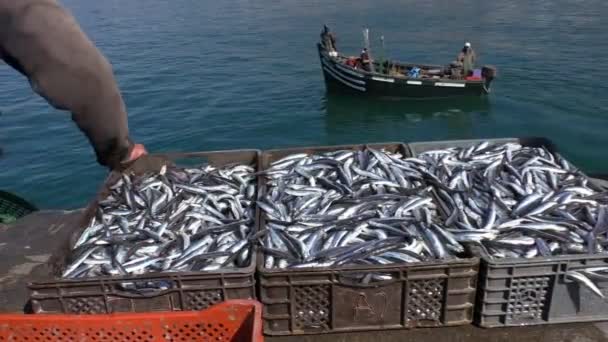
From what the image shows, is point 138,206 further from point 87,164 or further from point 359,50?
point 359,50

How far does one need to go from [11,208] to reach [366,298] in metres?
5.93

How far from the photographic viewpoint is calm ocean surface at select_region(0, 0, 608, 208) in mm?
16406

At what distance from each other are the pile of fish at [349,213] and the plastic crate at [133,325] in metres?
0.94

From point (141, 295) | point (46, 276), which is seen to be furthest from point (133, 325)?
point (46, 276)

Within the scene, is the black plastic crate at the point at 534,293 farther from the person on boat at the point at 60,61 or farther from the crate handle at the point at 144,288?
the person on boat at the point at 60,61

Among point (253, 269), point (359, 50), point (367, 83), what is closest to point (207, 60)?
point (359, 50)

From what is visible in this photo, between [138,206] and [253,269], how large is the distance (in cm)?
207

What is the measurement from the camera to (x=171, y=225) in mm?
4766

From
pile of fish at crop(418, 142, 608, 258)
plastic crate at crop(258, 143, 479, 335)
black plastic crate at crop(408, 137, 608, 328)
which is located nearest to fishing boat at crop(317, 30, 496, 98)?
pile of fish at crop(418, 142, 608, 258)

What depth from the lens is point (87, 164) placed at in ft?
51.2

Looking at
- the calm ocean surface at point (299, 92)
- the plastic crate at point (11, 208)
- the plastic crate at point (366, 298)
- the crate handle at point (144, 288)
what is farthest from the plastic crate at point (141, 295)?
the calm ocean surface at point (299, 92)

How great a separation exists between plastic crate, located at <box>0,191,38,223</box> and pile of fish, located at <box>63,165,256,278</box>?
2.58 m

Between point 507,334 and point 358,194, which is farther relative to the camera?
point 358,194

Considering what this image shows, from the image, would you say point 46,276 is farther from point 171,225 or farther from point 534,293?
point 534,293
